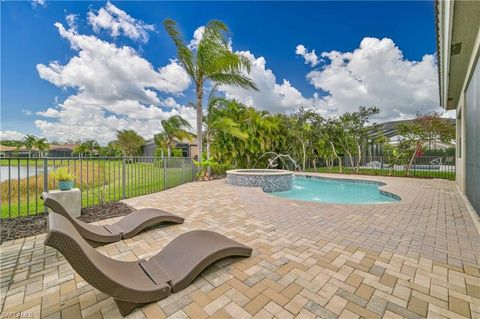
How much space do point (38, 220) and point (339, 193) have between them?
11.0 metres

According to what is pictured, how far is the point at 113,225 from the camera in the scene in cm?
409

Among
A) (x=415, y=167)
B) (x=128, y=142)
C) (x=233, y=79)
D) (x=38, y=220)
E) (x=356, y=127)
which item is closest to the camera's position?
(x=38, y=220)

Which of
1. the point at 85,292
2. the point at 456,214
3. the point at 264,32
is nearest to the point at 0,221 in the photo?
the point at 85,292

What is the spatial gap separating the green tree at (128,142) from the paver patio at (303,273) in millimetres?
43977

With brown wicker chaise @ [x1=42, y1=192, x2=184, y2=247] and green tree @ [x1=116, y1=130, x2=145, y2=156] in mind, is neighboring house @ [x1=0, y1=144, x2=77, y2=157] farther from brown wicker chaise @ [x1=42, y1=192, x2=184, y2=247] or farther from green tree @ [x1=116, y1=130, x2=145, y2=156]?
green tree @ [x1=116, y1=130, x2=145, y2=156]

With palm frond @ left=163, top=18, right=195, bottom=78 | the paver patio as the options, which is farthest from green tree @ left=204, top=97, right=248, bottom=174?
the paver patio

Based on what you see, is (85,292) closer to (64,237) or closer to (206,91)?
(64,237)

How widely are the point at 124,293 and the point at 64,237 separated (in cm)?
73

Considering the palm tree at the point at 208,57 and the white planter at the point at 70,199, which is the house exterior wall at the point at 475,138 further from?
the white planter at the point at 70,199

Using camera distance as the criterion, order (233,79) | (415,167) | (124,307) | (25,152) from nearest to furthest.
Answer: (124,307)
(233,79)
(25,152)
(415,167)

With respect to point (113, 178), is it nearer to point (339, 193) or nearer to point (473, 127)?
point (339, 193)

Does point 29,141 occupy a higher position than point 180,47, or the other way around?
point 180,47

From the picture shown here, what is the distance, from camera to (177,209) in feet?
18.9

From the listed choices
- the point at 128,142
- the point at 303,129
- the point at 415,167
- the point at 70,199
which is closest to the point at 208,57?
the point at 70,199
